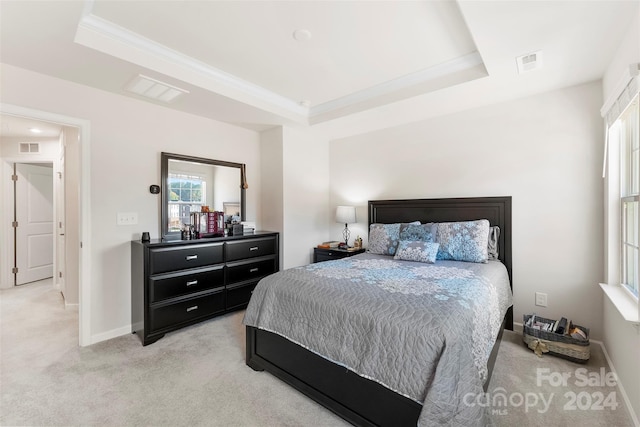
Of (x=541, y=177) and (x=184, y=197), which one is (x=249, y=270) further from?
(x=541, y=177)

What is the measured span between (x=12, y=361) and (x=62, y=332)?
579mm

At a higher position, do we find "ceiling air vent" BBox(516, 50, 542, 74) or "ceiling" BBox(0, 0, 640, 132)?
"ceiling" BBox(0, 0, 640, 132)

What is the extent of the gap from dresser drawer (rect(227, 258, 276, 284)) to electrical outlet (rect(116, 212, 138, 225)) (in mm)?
1077

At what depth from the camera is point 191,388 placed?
1996 millimetres

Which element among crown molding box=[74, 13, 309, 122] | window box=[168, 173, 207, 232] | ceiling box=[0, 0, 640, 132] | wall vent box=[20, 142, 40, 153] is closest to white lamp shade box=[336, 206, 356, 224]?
ceiling box=[0, 0, 640, 132]

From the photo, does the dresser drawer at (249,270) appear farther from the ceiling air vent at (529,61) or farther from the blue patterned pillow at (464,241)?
the ceiling air vent at (529,61)

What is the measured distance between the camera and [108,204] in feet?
9.18

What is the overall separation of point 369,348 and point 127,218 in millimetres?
2739

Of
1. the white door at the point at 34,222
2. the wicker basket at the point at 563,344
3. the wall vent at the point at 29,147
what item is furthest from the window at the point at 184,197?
the wicker basket at the point at 563,344

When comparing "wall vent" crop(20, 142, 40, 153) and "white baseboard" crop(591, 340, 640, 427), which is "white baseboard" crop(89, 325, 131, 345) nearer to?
"wall vent" crop(20, 142, 40, 153)

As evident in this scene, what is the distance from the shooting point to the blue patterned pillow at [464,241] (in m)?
2.75

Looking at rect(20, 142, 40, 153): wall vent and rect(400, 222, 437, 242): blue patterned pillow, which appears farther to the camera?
rect(20, 142, 40, 153): wall vent

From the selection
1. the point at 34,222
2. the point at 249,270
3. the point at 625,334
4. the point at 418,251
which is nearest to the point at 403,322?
the point at 418,251

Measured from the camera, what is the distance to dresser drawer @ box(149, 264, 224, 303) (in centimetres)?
270
